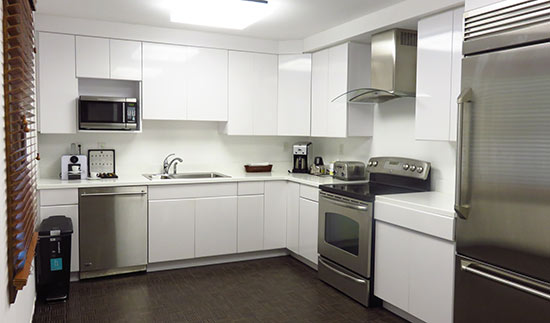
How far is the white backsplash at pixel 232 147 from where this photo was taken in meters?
3.86

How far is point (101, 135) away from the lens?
178 inches

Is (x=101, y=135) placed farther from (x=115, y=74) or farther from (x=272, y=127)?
(x=272, y=127)

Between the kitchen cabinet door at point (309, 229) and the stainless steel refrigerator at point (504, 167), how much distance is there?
179 centimetres

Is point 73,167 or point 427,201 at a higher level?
point 73,167

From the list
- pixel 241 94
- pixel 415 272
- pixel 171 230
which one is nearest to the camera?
pixel 415 272

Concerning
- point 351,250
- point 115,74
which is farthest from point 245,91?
point 351,250

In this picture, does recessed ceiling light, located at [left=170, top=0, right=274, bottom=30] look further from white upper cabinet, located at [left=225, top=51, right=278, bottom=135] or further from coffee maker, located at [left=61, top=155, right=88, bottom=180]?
coffee maker, located at [left=61, top=155, right=88, bottom=180]

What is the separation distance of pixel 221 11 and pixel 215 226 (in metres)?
2.11

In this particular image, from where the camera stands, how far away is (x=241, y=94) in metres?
4.85

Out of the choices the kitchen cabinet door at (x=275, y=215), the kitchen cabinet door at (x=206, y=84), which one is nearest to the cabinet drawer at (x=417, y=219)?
the kitchen cabinet door at (x=275, y=215)

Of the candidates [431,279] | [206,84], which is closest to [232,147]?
[206,84]

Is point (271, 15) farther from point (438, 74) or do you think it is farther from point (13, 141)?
point (13, 141)

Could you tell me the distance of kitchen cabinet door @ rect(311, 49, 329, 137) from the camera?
15.2 ft

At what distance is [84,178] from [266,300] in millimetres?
2137
